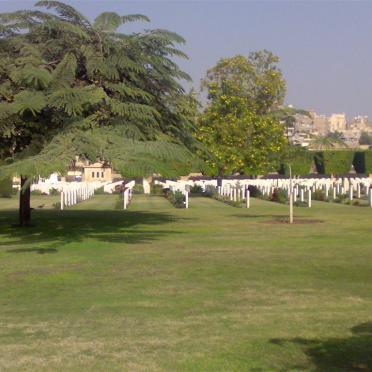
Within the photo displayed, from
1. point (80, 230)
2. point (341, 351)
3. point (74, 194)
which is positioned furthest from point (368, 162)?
point (341, 351)

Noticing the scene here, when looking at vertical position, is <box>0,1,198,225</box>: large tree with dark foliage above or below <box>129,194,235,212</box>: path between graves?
above

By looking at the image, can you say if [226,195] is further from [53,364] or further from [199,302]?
[53,364]

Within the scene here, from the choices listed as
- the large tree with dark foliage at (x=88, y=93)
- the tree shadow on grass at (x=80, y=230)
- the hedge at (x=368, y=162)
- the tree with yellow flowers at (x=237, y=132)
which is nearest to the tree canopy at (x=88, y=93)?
the large tree with dark foliage at (x=88, y=93)

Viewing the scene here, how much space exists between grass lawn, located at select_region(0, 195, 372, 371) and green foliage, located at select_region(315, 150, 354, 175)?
2134 inches

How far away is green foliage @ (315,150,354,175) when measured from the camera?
71125 millimetres

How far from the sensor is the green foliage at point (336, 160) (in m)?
71.1

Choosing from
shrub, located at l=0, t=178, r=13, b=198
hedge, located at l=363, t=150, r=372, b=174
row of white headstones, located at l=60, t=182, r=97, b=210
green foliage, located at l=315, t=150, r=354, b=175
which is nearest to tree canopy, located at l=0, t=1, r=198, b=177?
row of white headstones, located at l=60, t=182, r=97, b=210

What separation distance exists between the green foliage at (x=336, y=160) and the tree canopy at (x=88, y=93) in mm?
52866

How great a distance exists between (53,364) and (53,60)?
13.6 metres

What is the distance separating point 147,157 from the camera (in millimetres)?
15305

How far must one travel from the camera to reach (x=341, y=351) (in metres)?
6.62

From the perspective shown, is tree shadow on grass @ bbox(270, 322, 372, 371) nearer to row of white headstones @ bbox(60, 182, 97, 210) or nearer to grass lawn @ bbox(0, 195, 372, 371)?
grass lawn @ bbox(0, 195, 372, 371)

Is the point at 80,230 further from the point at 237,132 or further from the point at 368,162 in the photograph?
the point at 368,162

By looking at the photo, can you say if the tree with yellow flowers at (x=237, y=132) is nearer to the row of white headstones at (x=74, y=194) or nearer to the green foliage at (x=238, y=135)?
the green foliage at (x=238, y=135)
